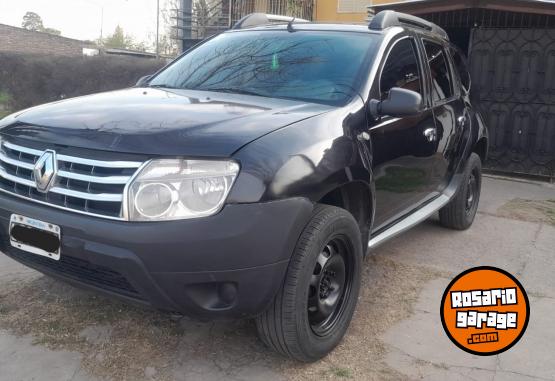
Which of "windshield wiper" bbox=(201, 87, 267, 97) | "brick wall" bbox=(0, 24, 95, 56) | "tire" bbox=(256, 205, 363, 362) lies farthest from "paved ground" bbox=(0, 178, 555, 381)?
"brick wall" bbox=(0, 24, 95, 56)

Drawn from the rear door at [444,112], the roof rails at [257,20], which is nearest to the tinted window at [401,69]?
the rear door at [444,112]

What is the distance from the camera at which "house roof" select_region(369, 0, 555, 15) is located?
773 centimetres

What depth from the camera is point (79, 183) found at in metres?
2.61

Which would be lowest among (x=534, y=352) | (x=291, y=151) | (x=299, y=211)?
(x=534, y=352)

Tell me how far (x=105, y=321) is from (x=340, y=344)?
1.37 m

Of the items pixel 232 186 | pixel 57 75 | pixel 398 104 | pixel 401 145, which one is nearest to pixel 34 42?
pixel 57 75

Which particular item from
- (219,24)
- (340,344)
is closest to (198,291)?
(340,344)

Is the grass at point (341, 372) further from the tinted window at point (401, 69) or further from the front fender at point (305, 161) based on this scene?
the tinted window at point (401, 69)

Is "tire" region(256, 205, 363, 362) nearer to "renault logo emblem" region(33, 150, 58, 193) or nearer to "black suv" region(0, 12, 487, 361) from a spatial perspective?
"black suv" region(0, 12, 487, 361)

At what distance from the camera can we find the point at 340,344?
10.6ft

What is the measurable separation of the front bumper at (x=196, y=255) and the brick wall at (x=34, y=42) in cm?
3407

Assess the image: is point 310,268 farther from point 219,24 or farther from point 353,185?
point 219,24

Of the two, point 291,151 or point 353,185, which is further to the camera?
point 353,185

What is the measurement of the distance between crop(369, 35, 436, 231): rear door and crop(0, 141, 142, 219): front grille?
60.5 inches
